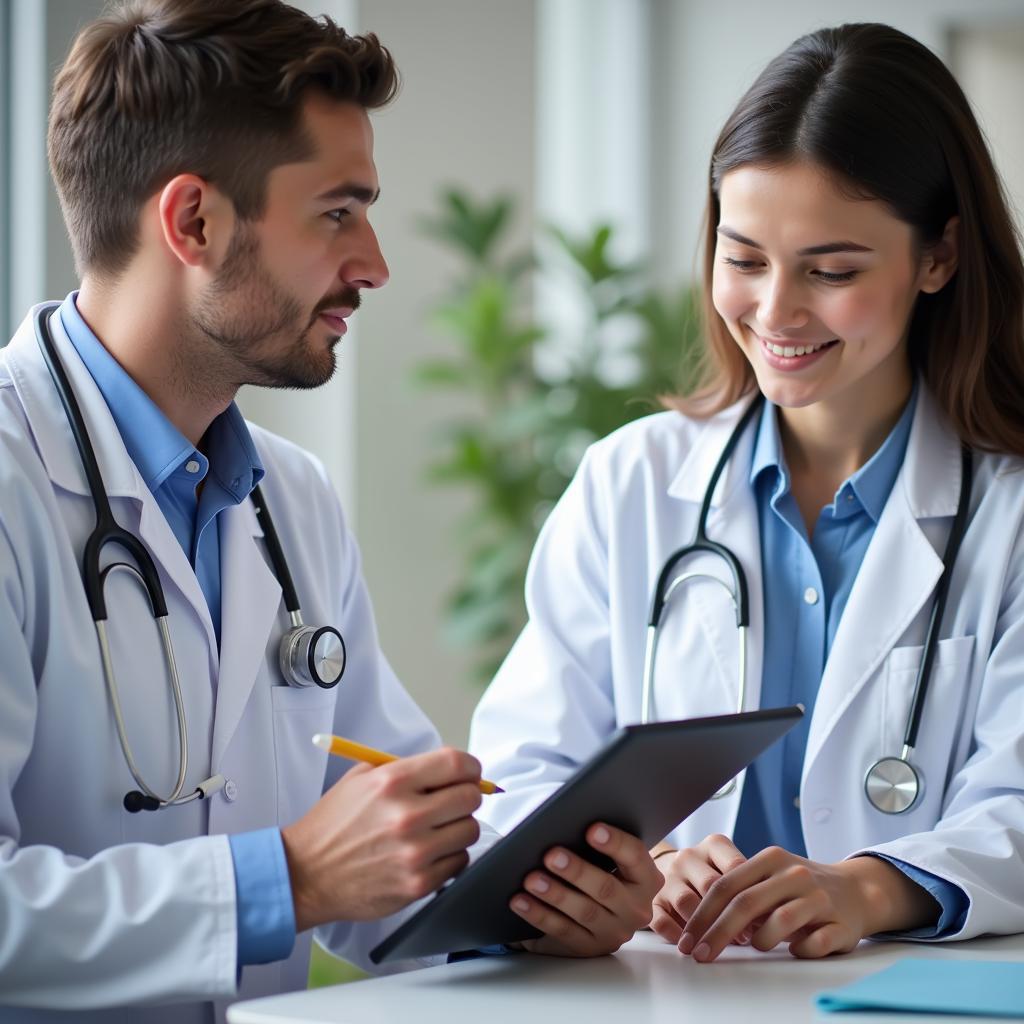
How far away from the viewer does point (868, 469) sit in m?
1.82

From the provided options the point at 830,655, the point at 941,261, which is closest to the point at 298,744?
the point at 830,655

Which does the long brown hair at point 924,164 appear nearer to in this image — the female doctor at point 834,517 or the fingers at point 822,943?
the female doctor at point 834,517

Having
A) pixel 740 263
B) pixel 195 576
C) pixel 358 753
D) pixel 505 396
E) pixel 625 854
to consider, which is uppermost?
pixel 740 263

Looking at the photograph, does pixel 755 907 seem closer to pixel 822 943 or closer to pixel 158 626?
pixel 822 943

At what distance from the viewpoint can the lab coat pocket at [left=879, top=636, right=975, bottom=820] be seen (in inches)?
64.9

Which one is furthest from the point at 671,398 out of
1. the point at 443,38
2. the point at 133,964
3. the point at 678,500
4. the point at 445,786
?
the point at 443,38

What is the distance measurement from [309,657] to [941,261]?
96cm

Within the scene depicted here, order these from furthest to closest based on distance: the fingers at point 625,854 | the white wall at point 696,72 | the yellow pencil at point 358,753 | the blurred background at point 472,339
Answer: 1. the white wall at point 696,72
2. the blurred background at point 472,339
3. the fingers at point 625,854
4. the yellow pencil at point 358,753

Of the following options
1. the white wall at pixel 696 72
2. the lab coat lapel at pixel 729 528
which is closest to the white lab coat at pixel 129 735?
the lab coat lapel at pixel 729 528

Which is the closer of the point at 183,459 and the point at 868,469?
the point at 183,459

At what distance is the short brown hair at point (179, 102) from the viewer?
1.46 meters

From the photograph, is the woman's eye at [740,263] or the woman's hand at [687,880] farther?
the woman's eye at [740,263]

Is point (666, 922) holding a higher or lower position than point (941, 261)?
lower

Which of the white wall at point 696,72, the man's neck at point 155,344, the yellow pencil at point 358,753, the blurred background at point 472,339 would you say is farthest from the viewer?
the white wall at point 696,72
